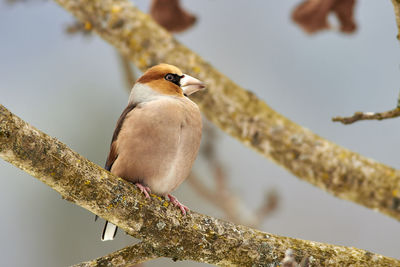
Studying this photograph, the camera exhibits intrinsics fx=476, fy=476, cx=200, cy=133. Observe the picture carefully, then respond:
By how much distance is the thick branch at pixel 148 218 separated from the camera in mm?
1501

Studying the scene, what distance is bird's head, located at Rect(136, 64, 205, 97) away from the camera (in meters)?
2.27

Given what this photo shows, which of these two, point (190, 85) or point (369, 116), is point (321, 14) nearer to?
point (369, 116)

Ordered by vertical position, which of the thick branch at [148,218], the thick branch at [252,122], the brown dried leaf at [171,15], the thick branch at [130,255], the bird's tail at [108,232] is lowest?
the thick branch at [130,255]

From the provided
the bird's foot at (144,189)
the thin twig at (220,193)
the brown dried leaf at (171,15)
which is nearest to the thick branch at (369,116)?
the bird's foot at (144,189)

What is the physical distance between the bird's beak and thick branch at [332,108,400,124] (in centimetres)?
64

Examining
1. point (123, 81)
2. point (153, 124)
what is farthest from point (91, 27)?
point (153, 124)

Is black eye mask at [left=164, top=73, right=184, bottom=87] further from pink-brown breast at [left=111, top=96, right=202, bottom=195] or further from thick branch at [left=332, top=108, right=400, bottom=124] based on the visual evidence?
thick branch at [left=332, top=108, right=400, bottom=124]

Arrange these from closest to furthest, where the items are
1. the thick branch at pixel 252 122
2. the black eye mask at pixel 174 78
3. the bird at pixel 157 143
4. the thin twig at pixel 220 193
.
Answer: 1. the bird at pixel 157 143
2. the black eye mask at pixel 174 78
3. the thick branch at pixel 252 122
4. the thin twig at pixel 220 193

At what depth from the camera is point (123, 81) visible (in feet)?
12.1

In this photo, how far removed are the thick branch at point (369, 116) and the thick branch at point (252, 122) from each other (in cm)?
75

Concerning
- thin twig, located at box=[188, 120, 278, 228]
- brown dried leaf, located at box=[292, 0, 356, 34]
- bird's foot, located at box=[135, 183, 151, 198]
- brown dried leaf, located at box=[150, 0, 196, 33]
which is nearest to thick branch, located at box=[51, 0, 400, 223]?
brown dried leaf, located at box=[150, 0, 196, 33]

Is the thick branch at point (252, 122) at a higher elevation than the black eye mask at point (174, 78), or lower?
higher

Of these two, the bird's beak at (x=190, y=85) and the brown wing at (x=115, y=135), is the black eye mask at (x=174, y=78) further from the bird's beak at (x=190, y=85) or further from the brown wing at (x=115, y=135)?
the brown wing at (x=115, y=135)

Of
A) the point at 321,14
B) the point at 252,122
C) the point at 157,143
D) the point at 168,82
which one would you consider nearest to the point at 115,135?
the point at 157,143
